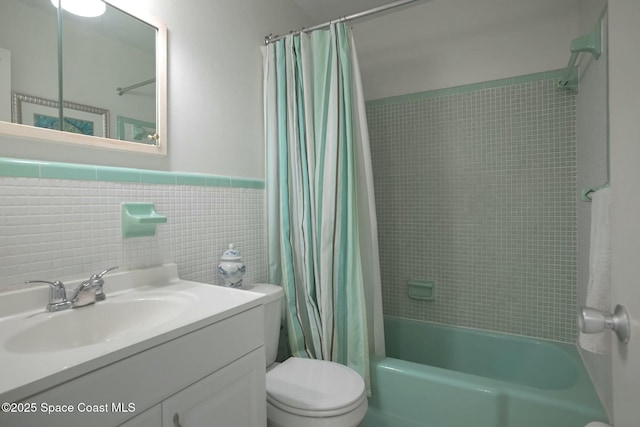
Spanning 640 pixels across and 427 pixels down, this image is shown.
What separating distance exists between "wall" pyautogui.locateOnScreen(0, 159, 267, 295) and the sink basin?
156 mm

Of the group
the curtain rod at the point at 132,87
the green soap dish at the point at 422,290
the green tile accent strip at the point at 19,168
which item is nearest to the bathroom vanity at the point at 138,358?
the green tile accent strip at the point at 19,168

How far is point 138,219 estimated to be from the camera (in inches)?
45.4

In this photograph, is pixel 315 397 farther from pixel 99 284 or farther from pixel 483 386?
pixel 99 284

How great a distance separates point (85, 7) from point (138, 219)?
28.9 inches

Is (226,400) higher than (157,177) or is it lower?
lower

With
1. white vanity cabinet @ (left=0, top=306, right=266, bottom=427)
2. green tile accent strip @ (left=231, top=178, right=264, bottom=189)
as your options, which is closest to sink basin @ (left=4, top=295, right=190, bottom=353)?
white vanity cabinet @ (left=0, top=306, right=266, bottom=427)

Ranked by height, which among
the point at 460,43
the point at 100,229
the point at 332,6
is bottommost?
the point at 100,229

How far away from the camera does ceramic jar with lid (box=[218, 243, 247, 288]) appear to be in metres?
1.46

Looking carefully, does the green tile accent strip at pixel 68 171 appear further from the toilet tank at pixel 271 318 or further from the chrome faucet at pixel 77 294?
the toilet tank at pixel 271 318

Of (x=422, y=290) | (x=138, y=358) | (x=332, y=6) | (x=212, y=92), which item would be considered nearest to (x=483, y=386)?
(x=422, y=290)

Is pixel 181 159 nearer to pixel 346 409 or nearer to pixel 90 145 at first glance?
pixel 90 145

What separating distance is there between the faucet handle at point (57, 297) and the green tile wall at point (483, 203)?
6.04 ft

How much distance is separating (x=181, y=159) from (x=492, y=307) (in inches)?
77.2

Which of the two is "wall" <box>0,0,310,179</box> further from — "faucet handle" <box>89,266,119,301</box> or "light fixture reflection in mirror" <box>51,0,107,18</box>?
"faucet handle" <box>89,266,119,301</box>
